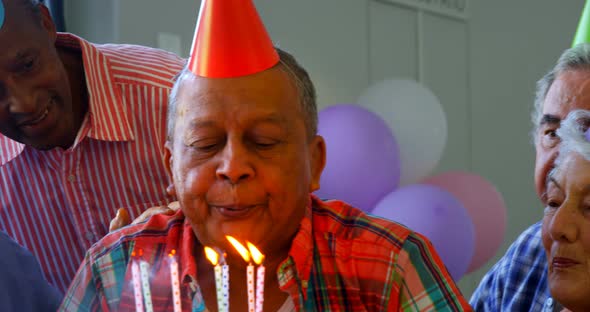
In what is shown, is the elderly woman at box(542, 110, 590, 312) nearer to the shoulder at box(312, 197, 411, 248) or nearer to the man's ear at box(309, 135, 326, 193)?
the shoulder at box(312, 197, 411, 248)

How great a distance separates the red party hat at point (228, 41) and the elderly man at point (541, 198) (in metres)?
0.86

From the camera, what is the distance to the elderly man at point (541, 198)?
1979mm

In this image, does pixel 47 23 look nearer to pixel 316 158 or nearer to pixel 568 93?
pixel 316 158

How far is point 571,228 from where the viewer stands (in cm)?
150

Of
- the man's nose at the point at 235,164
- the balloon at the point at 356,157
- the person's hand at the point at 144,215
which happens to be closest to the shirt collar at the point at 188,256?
the person's hand at the point at 144,215

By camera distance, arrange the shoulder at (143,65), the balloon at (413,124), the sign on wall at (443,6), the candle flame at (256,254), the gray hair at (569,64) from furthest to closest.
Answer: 1. the sign on wall at (443,6)
2. the balloon at (413,124)
3. the shoulder at (143,65)
4. the gray hair at (569,64)
5. the candle flame at (256,254)

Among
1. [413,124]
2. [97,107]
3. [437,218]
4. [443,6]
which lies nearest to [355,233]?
[97,107]

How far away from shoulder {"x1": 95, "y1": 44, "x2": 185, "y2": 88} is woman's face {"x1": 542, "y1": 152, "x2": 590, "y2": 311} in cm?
126

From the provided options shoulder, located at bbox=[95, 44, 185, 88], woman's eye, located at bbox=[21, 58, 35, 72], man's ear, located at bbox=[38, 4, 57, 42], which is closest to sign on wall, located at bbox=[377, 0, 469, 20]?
shoulder, located at bbox=[95, 44, 185, 88]

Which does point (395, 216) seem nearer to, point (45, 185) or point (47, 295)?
point (45, 185)

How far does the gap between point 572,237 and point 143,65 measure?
56.7 inches

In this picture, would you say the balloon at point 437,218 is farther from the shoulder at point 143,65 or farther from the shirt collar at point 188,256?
the shirt collar at point 188,256

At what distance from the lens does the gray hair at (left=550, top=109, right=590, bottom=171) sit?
60.5 inches

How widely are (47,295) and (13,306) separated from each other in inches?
4.3
